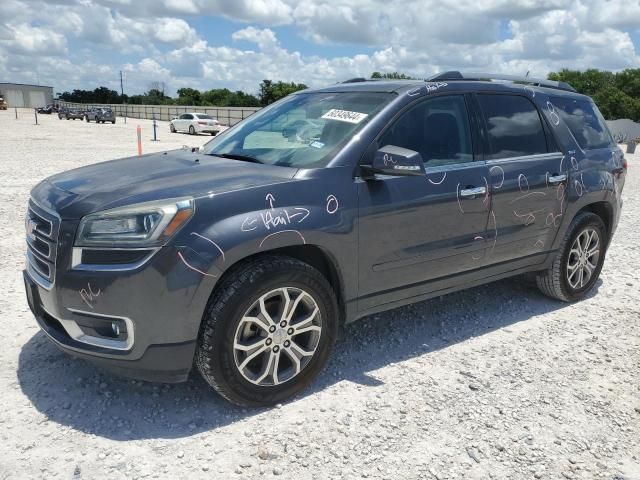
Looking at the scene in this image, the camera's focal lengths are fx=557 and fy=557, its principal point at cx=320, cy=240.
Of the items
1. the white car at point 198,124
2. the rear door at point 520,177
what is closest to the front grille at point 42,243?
the rear door at point 520,177

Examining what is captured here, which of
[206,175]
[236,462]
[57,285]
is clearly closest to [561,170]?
[206,175]

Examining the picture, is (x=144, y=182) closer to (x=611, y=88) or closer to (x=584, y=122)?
(x=584, y=122)

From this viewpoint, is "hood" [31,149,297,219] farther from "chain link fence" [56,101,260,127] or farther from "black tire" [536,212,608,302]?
"chain link fence" [56,101,260,127]

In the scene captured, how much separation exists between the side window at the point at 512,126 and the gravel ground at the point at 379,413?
1407mm

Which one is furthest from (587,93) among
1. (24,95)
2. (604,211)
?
(24,95)

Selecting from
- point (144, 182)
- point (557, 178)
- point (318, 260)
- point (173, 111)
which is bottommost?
point (173, 111)

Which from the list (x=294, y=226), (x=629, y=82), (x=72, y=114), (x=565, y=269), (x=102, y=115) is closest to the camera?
(x=294, y=226)

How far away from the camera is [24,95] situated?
111375 millimetres

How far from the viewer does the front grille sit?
2.89 metres

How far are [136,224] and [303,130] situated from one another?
1.42 metres

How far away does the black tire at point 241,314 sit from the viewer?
289cm

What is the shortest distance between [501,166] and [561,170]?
2.52 ft

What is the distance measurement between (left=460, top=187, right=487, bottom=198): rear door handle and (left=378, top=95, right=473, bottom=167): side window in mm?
214

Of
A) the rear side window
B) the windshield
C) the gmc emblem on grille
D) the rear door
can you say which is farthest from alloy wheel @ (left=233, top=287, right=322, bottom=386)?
the rear side window
